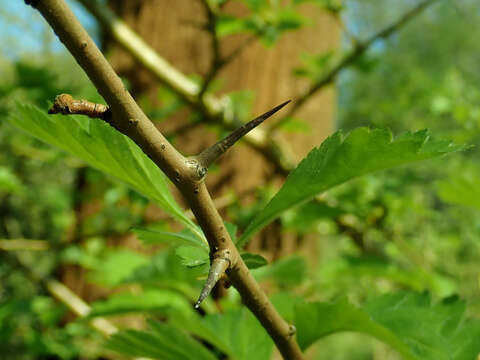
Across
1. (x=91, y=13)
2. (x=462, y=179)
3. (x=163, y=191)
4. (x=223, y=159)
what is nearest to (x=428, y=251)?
(x=223, y=159)

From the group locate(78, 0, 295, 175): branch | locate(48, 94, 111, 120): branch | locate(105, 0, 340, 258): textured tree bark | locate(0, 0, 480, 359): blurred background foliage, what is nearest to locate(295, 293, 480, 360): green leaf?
locate(0, 0, 480, 359): blurred background foliage

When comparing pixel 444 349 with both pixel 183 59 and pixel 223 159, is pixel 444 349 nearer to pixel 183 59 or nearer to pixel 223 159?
pixel 223 159

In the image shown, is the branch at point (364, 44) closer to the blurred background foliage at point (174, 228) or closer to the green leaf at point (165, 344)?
the blurred background foliage at point (174, 228)

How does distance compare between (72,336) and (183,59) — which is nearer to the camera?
(72,336)

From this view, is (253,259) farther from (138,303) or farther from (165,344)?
(138,303)

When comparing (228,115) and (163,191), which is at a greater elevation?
(228,115)

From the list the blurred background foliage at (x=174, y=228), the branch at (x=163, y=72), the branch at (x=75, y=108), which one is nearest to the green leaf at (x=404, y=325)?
the blurred background foliage at (x=174, y=228)

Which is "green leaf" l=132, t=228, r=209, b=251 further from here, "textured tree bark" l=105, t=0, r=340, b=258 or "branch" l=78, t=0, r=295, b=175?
"textured tree bark" l=105, t=0, r=340, b=258

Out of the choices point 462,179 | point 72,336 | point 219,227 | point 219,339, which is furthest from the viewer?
point 72,336
